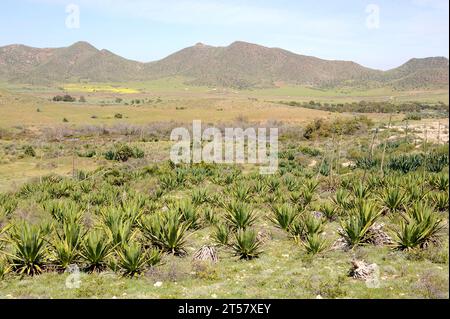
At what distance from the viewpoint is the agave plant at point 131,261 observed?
802cm

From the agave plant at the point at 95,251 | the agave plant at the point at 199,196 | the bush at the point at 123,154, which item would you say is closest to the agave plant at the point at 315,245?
the agave plant at the point at 95,251

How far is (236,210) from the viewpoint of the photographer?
36.6ft

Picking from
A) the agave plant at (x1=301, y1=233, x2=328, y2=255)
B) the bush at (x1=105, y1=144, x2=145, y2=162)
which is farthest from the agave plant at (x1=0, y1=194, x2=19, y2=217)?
the bush at (x1=105, y1=144, x2=145, y2=162)

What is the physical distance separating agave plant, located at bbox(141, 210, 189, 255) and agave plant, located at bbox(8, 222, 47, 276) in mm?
2212

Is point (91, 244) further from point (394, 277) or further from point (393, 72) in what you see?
point (393, 72)

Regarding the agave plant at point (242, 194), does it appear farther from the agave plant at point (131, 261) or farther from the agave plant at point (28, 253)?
the agave plant at point (28, 253)

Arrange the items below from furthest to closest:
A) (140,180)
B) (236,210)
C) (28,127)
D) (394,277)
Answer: (28,127) → (140,180) → (236,210) → (394,277)

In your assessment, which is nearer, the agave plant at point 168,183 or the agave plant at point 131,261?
the agave plant at point 131,261

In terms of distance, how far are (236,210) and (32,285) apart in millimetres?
5092

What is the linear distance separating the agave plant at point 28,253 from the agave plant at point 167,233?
2212 millimetres

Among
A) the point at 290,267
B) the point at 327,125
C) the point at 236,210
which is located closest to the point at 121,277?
the point at 290,267

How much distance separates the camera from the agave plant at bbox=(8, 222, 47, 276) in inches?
330

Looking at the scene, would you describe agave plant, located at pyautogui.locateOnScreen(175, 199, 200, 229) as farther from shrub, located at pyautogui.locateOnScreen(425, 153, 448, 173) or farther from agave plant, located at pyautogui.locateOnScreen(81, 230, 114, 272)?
shrub, located at pyautogui.locateOnScreen(425, 153, 448, 173)
